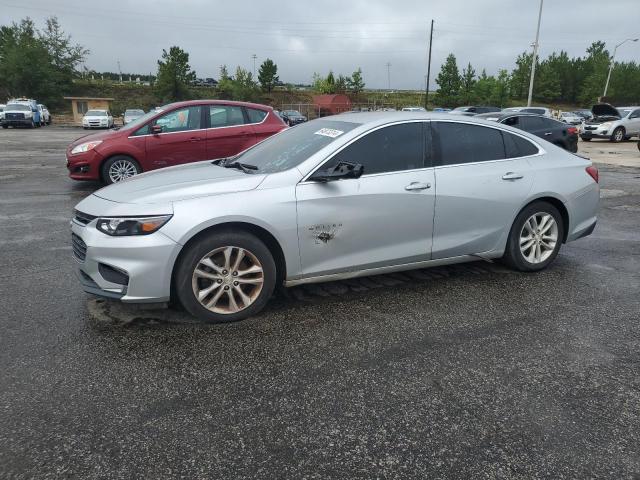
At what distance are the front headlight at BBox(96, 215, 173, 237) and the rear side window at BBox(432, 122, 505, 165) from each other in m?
2.40

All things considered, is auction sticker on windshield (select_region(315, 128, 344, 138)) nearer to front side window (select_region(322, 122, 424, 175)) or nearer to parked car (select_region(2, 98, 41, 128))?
front side window (select_region(322, 122, 424, 175))

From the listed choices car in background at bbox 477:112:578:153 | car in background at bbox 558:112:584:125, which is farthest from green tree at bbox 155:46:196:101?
car in background at bbox 477:112:578:153

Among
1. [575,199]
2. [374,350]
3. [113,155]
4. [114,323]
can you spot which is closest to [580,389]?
→ [374,350]

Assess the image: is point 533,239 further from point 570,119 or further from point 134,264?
point 570,119

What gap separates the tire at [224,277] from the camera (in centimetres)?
356

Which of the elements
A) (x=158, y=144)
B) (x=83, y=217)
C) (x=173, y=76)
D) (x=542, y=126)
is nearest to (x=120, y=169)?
(x=158, y=144)

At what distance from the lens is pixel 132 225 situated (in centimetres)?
351

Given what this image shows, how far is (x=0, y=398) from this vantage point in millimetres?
2723

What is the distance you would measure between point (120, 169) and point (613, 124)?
23876mm

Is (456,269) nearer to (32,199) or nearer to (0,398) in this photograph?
(0,398)

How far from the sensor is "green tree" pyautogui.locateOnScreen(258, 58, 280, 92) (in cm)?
8069

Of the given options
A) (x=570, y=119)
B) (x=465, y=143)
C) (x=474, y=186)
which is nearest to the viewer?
(x=474, y=186)

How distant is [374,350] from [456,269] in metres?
2.08

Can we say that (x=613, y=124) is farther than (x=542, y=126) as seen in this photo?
Yes
